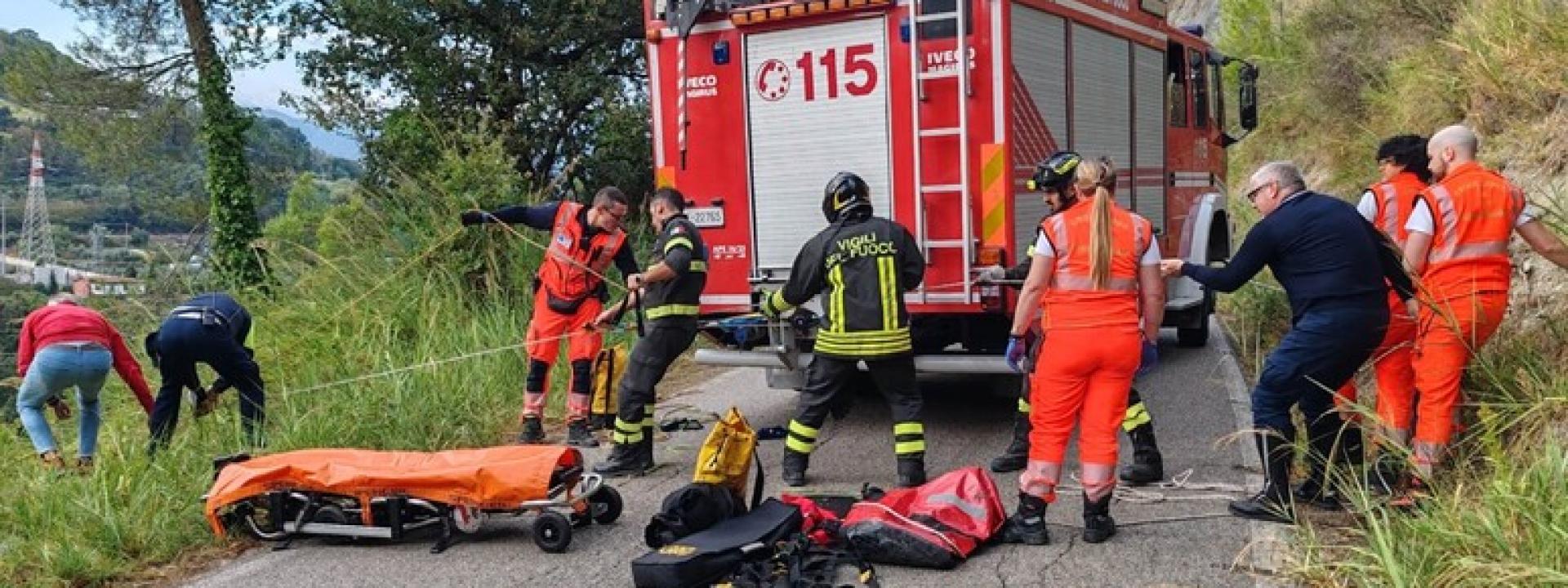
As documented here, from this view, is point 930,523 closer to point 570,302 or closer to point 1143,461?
point 1143,461

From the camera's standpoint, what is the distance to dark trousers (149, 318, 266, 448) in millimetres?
6438

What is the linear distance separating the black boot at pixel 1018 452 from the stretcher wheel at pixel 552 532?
7.70 feet

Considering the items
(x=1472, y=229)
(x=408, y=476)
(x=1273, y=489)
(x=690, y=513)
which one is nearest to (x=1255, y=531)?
(x=1273, y=489)

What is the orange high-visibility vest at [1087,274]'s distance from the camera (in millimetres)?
4742

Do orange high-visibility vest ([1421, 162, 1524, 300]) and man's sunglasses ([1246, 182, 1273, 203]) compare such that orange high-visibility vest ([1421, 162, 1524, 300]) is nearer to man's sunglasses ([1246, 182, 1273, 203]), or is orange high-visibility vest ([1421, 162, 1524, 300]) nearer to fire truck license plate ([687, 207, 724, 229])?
man's sunglasses ([1246, 182, 1273, 203])

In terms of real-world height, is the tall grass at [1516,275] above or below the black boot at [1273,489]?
above

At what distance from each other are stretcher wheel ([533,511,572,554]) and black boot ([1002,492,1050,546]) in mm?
1821

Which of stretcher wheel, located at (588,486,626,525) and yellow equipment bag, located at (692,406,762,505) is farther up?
yellow equipment bag, located at (692,406,762,505)

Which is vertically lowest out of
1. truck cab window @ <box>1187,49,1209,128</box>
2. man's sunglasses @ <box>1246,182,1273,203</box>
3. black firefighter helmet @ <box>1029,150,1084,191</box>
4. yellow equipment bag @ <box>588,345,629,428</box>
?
yellow equipment bag @ <box>588,345,629,428</box>

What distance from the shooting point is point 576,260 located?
7.17 m

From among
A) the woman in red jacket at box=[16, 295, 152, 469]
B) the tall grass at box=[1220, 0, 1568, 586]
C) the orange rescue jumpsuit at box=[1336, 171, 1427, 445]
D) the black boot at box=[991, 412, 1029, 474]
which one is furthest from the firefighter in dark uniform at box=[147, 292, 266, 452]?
the orange rescue jumpsuit at box=[1336, 171, 1427, 445]

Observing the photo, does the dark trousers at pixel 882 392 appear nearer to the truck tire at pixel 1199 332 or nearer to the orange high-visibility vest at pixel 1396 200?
the orange high-visibility vest at pixel 1396 200

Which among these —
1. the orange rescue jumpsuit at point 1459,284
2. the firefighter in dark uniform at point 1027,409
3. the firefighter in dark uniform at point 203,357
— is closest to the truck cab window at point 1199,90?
the firefighter in dark uniform at point 1027,409

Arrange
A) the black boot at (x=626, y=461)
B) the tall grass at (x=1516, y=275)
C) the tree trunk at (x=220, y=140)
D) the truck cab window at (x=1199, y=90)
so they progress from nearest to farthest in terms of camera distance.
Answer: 1. the tall grass at (x=1516, y=275)
2. the black boot at (x=626, y=461)
3. the truck cab window at (x=1199, y=90)
4. the tree trunk at (x=220, y=140)
